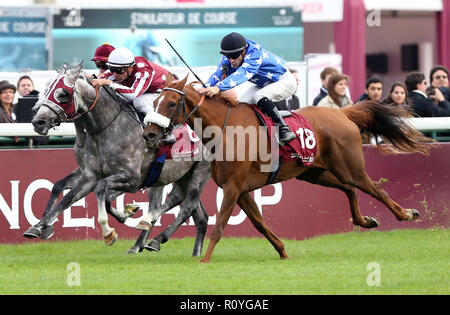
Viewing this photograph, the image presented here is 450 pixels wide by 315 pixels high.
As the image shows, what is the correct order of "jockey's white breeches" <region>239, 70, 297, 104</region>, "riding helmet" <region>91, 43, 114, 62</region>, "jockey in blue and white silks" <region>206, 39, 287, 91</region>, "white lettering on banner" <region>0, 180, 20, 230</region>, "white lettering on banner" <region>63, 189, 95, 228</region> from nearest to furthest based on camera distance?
"jockey in blue and white silks" <region>206, 39, 287, 91</region> → "jockey's white breeches" <region>239, 70, 297, 104</region> → "riding helmet" <region>91, 43, 114, 62</region> → "white lettering on banner" <region>0, 180, 20, 230</region> → "white lettering on banner" <region>63, 189, 95, 228</region>

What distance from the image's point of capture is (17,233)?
38.3 feet

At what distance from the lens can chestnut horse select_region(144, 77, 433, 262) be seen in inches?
371

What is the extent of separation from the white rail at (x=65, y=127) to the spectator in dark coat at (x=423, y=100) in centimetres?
63

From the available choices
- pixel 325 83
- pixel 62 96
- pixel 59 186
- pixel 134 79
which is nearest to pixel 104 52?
pixel 134 79

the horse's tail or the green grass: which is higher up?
the horse's tail

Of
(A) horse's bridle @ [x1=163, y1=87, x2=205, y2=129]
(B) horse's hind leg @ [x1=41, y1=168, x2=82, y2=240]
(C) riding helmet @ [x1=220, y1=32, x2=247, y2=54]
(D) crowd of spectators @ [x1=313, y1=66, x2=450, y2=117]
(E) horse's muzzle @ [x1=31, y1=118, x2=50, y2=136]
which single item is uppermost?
(C) riding helmet @ [x1=220, y1=32, x2=247, y2=54]

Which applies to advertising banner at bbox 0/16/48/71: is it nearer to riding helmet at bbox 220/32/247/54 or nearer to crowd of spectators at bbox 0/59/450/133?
crowd of spectators at bbox 0/59/450/133

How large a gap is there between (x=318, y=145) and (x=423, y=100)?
3182mm

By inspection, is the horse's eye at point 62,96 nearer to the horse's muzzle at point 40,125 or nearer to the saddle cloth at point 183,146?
the horse's muzzle at point 40,125

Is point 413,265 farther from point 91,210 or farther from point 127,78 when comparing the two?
point 91,210

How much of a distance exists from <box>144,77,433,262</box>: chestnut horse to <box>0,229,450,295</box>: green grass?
1.45 feet

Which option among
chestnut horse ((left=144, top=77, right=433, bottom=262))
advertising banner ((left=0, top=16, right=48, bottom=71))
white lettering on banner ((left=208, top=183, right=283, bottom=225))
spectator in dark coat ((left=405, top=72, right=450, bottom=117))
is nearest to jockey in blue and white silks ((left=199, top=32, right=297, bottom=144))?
chestnut horse ((left=144, top=77, right=433, bottom=262))

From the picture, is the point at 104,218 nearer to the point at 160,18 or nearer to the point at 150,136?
the point at 150,136

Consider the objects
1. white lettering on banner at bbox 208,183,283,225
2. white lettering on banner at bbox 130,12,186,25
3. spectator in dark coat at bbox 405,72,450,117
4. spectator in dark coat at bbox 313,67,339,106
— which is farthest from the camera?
white lettering on banner at bbox 130,12,186,25
